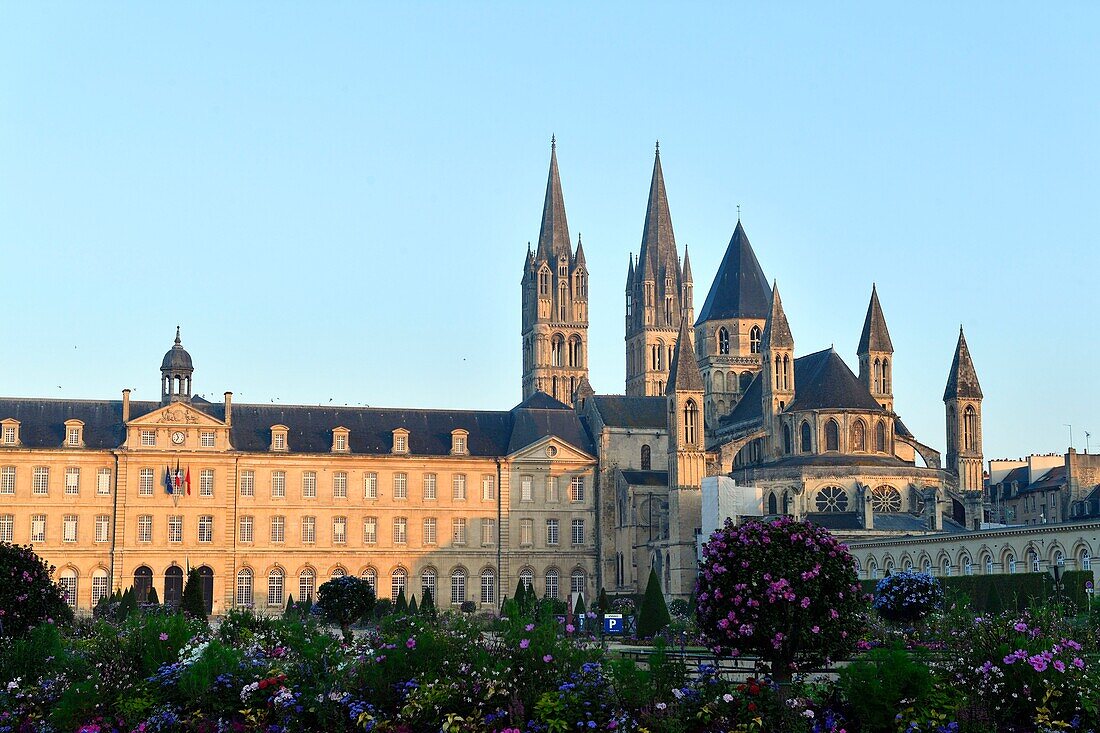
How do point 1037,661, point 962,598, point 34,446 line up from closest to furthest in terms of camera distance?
point 1037,661, point 962,598, point 34,446

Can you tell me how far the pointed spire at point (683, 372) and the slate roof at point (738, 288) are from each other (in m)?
21.4

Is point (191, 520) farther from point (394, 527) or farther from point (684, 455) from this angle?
point (684, 455)

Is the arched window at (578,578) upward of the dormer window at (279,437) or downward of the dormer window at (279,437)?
downward

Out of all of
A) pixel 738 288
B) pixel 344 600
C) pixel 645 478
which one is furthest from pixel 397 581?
pixel 344 600

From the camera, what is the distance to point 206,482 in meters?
86.4

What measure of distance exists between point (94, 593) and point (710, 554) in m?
63.1

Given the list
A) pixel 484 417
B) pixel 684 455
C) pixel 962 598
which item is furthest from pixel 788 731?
pixel 484 417

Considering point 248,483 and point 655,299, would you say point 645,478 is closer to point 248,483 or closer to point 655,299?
point 248,483

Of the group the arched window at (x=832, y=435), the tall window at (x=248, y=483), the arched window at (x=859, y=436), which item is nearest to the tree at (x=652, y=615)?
the arched window at (x=832, y=435)

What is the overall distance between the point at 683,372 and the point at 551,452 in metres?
8.44

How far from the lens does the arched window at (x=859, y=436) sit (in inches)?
3506

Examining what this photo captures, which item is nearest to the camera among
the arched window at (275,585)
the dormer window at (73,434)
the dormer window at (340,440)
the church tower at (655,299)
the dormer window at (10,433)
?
the dormer window at (10,433)

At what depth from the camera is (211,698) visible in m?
23.2

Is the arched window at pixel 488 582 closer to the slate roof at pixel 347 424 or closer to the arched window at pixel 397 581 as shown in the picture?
the arched window at pixel 397 581
